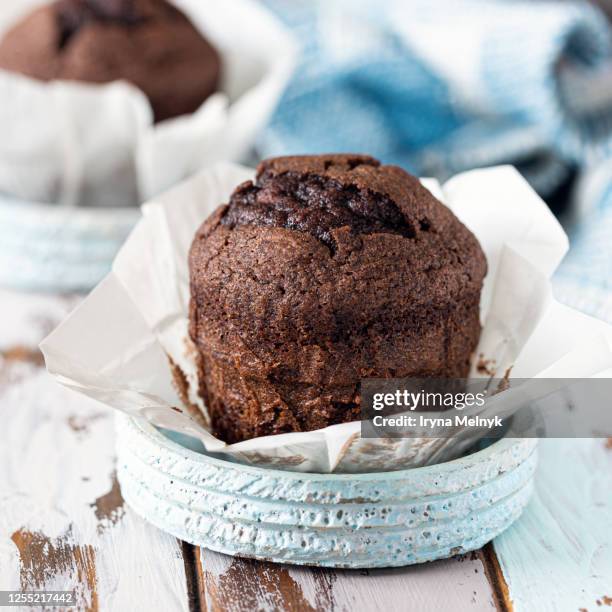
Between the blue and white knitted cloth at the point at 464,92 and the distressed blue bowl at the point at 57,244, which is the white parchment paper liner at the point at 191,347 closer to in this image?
the distressed blue bowl at the point at 57,244

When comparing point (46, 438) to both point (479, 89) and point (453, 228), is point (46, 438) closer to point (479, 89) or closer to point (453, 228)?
point (453, 228)

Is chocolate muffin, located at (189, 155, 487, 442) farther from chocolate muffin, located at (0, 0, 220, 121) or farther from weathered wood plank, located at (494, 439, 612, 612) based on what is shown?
chocolate muffin, located at (0, 0, 220, 121)

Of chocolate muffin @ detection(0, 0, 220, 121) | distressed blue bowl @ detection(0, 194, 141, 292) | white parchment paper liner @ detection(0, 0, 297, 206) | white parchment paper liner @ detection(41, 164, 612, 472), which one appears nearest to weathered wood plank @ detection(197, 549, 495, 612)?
white parchment paper liner @ detection(41, 164, 612, 472)

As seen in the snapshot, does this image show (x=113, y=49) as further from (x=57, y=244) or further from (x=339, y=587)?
(x=339, y=587)

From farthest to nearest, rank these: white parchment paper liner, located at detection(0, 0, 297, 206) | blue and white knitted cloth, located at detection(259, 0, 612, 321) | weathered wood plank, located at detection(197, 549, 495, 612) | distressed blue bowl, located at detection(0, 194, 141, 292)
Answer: blue and white knitted cloth, located at detection(259, 0, 612, 321)
white parchment paper liner, located at detection(0, 0, 297, 206)
distressed blue bowl, located at detection(0, 194, 141, 292)
weathered wood plank, located at detection(197, 549, 495, 612)

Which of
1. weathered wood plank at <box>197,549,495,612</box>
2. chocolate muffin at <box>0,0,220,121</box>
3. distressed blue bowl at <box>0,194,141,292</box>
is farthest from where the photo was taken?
chocolate muffin at <box>0,0,220,121</box>

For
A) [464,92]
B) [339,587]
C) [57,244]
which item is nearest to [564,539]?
[339,587]

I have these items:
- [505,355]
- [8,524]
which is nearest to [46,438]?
[8,524]

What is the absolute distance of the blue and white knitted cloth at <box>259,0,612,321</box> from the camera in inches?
105

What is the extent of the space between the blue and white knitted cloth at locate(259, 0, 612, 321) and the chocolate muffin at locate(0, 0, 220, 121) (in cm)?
39

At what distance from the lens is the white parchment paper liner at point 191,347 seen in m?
1.33

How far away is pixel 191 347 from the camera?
162 centimetres

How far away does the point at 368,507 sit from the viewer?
1275 mm

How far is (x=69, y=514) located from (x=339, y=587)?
1.49ft
